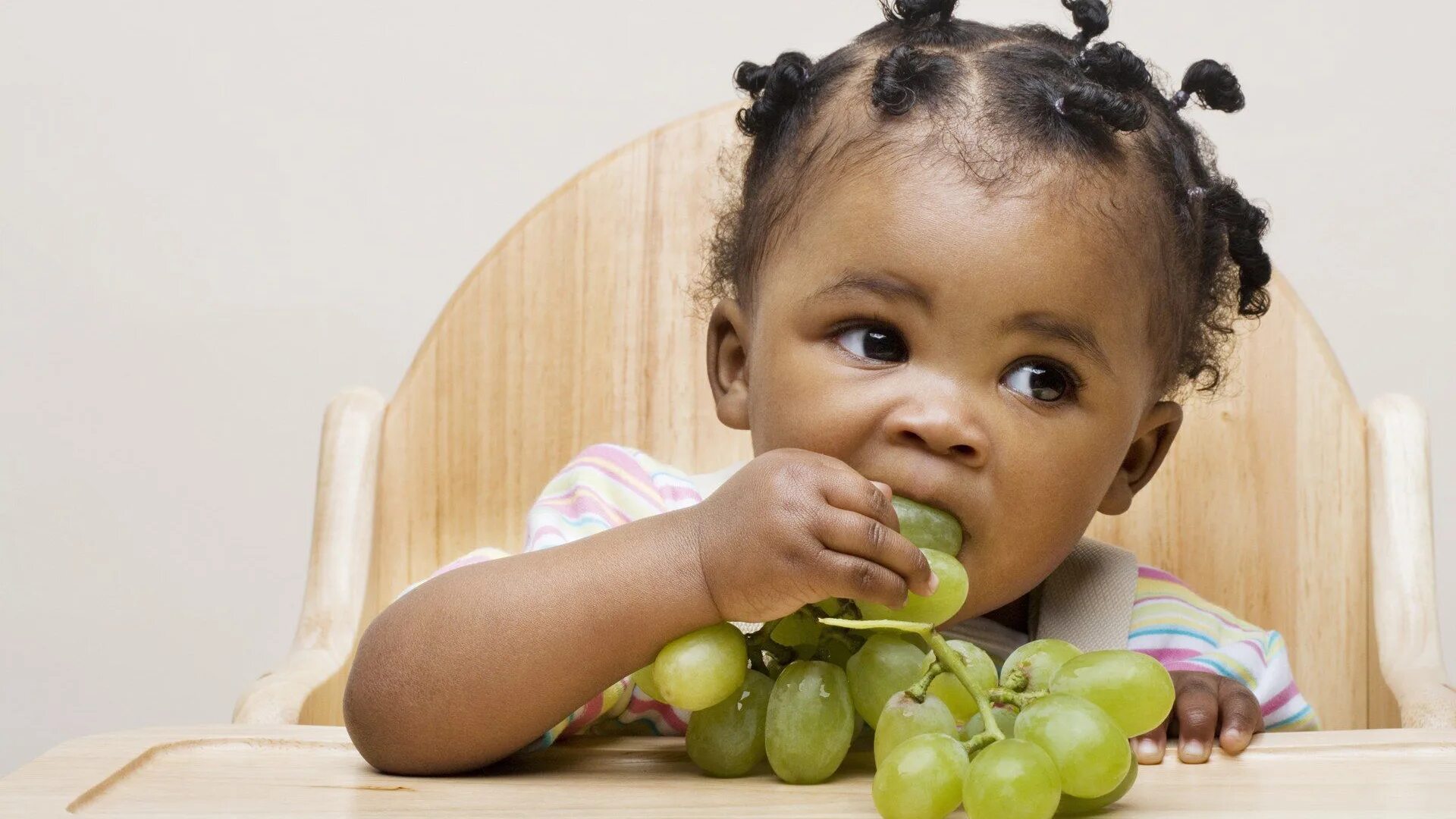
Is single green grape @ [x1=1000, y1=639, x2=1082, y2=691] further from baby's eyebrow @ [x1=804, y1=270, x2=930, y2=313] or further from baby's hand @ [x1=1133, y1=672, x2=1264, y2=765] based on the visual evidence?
baby's eyebrow @ [x1=804, y1=270, x2=930, y2=313]

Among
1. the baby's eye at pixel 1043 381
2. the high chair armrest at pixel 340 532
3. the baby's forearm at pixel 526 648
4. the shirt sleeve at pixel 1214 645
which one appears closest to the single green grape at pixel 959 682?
the baby's forearm at pixel 526 648

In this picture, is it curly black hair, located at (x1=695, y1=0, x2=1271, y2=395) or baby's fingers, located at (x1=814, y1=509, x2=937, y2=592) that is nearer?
baby's fingers, located at (x1=814, y1=509, x2=937, y2=592)

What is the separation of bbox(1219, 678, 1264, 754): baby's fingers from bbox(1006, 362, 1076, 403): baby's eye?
Answer: 19cm

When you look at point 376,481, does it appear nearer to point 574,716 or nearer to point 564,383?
point 564,383

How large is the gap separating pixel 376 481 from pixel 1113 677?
0.78 metres

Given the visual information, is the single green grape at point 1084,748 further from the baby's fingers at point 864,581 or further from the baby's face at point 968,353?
the baby's face at point 968,353

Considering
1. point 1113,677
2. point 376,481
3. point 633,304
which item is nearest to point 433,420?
point 376,481

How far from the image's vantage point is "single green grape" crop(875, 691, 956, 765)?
0.60 m

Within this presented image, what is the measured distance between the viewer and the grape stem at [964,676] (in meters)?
0.57

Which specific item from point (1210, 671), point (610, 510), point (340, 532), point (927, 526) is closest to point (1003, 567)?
point (927, 526)

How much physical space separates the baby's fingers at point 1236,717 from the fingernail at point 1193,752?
0.06 feet

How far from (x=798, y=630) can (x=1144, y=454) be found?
0.46m

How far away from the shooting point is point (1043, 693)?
0.60 m

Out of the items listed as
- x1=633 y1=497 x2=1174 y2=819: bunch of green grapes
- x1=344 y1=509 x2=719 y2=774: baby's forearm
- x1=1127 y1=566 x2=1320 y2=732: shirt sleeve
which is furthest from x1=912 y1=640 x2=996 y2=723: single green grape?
x1=1127 y1=566 x2=1320 y2=732: shirt sleeve
